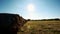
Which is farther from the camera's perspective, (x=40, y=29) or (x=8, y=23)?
(x=8, y=23)

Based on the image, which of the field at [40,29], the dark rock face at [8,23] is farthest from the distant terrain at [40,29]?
the dark rock face at [8,23]

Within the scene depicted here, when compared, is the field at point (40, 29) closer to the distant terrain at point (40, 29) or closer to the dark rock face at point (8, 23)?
the distant terrain at point (40, 29)

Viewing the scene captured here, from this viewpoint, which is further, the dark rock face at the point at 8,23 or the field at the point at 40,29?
the dark rock face at the point at 8,23

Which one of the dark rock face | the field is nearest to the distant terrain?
the field

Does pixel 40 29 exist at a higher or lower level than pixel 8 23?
lower

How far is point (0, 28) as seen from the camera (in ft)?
52.0

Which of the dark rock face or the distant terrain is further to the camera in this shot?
the dark rock face

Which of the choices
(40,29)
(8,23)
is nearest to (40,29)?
(40,29)

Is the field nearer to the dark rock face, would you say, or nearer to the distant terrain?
the distant terrain

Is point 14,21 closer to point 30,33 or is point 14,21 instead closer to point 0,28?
point 0,28

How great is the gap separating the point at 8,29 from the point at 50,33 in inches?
241

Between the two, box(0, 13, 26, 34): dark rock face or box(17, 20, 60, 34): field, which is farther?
box(0, 13, 26, 34): dark rock face

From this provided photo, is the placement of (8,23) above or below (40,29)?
above

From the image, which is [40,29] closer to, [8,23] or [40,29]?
[40,29]
